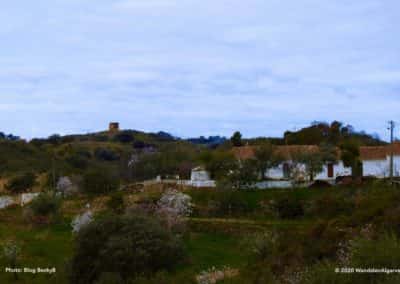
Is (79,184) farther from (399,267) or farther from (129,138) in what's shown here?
(129,138)

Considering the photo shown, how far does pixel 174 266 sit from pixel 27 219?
110ft

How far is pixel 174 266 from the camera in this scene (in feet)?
90.7

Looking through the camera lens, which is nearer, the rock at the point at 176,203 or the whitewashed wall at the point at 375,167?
the rock at the point at 176,203

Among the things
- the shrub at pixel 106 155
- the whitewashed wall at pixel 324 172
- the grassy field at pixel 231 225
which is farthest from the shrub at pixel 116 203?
the shrub at pixel 106 155

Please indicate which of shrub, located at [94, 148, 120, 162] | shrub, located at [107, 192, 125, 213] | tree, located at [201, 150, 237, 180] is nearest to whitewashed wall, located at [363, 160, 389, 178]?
tree, located at [201, 150, 237, 180]

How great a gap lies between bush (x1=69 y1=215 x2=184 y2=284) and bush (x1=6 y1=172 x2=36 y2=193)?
6163 centimetres

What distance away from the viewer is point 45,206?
5669 centimetres

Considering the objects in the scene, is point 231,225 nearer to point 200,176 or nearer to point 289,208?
point 289,208

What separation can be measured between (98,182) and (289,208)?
23356 mm

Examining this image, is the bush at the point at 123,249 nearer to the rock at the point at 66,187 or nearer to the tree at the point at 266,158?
the tree at the point at 266,158

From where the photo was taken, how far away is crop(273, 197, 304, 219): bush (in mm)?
57844

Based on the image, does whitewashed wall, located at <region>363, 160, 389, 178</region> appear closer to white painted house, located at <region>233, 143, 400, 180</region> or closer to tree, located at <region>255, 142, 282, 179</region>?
white painted house, located at <region>233, 143, 400, 180</region>

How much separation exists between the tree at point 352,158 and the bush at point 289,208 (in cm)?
1852

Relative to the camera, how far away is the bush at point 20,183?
87.9 meters
